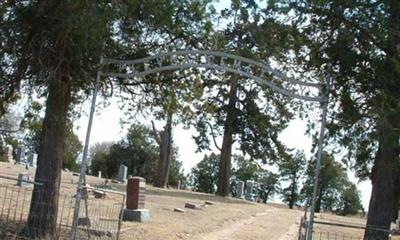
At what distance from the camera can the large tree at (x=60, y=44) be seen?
36.8 feet

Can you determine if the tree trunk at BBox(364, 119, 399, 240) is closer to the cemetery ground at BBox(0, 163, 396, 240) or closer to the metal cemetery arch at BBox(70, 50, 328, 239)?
the metal cemetery arch at BBox(70, 50, 328, 239)

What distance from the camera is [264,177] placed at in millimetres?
69688

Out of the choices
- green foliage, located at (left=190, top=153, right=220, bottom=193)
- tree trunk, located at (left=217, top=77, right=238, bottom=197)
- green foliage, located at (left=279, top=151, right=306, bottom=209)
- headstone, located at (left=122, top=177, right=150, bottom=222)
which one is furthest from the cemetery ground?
green foliage, located at (left=190, top=153, right=220, bottom=193)

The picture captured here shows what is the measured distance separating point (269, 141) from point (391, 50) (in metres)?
30.6

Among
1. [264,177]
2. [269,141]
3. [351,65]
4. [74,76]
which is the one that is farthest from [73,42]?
Answer: [264,177]

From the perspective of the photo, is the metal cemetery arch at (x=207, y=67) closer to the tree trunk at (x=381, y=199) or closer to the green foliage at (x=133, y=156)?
the tree trunk at (x=381, y=199)

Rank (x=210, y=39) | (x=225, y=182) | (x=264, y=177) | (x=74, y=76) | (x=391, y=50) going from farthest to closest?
(x=264, y=177) → (x=225, y=182) → (x=210, y=39) → (x=74, y=76) → (x=391, y=50)

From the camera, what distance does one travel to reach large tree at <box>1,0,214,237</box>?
442 inches

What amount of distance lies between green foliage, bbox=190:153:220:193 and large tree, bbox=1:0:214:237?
5752 centimetres

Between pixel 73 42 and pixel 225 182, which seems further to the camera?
pixel 225 182

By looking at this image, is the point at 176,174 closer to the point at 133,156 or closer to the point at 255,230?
the point at 133,156

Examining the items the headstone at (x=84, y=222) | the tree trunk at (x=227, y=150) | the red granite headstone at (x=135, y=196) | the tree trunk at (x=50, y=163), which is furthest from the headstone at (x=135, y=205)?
the tree trunk at (x=227, y=150)

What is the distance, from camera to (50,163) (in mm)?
12547

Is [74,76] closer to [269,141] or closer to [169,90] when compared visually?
[169,90]
